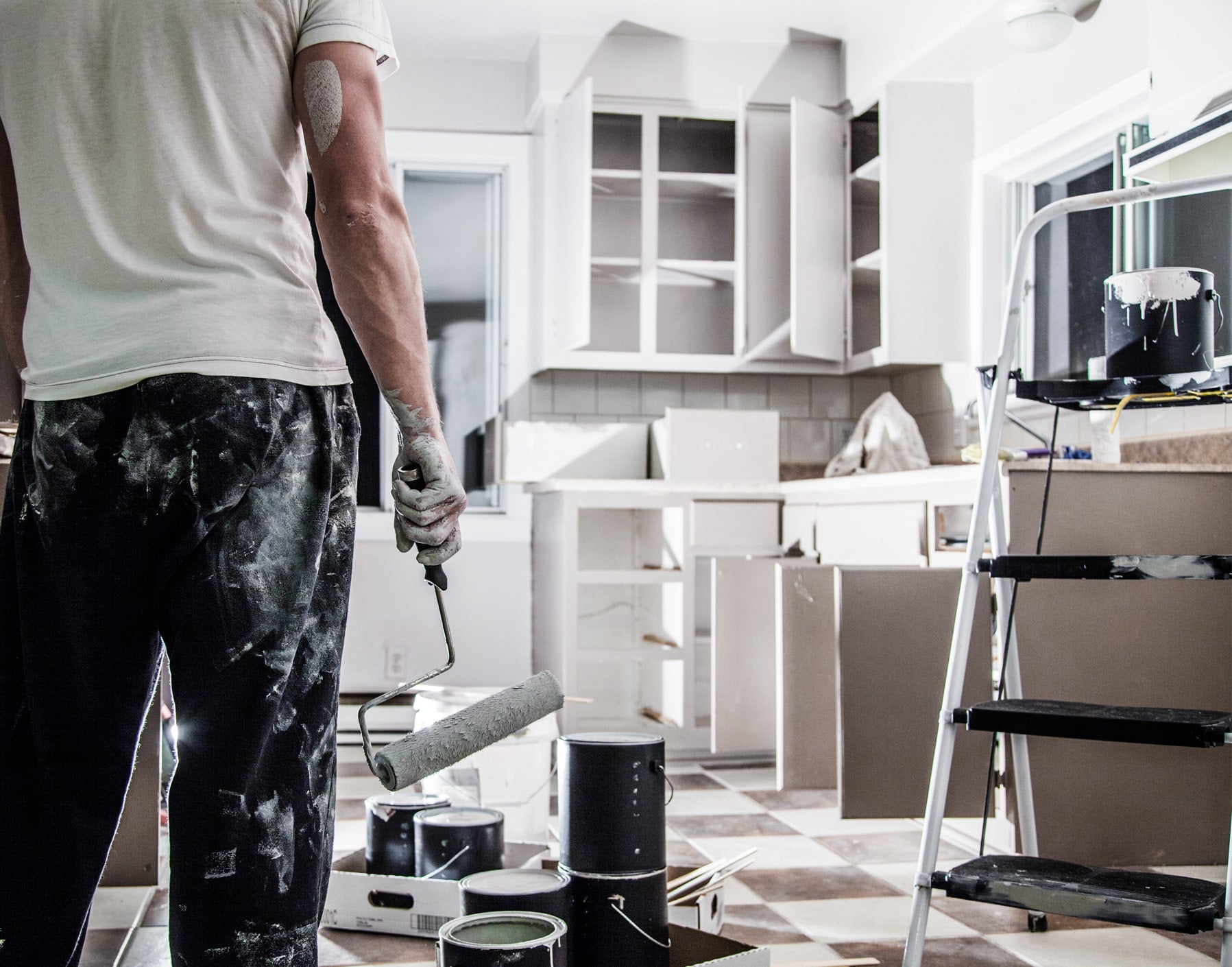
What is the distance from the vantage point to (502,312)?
183 inches

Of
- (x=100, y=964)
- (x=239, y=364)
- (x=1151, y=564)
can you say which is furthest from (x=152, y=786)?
(x=1151, y=564)

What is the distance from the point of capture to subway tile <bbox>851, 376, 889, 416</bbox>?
15.2 feet

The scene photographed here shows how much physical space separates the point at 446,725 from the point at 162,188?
1.94 feet

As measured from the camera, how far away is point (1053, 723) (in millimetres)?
1726

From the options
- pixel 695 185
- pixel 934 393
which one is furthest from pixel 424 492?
pixel 695 185

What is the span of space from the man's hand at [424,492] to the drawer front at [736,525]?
2636 mm

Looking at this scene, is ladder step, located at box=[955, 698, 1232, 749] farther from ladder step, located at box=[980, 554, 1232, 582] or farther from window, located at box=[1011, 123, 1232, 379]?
window, located at box=[1011, 123, 1232, 379]

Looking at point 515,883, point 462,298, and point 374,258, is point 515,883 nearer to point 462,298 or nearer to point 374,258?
point 374,258

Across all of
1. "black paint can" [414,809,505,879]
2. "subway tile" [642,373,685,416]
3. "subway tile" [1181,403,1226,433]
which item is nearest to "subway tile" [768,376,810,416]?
"subway tile" [642,373,685,416]

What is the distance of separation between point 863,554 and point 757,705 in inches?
22.2

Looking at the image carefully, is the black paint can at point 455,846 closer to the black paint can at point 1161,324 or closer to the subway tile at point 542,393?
the black paint can at point 1161,324

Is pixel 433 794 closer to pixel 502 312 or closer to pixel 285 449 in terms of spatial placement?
pixel 285 449

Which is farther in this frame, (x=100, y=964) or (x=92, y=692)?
(x=100, y=964)

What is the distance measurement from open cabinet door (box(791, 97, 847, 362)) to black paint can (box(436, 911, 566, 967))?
2.90m
